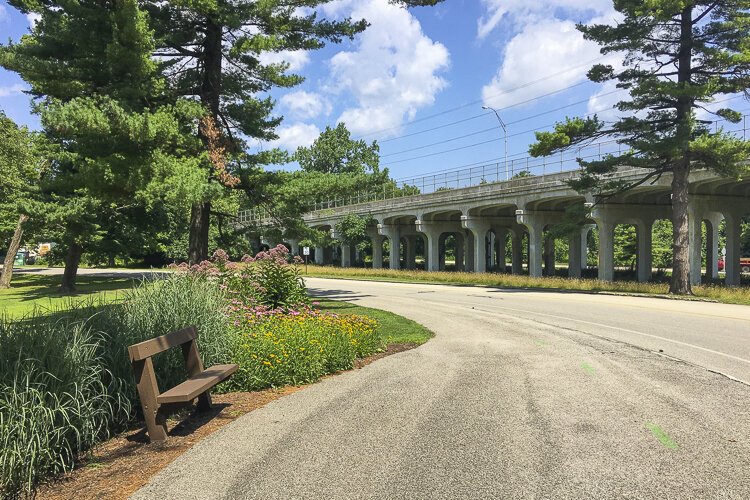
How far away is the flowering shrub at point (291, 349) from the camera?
279 inches

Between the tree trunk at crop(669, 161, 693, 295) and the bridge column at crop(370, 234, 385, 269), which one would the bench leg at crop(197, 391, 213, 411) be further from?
the bridge column at crop(370, 234, 385, 269)

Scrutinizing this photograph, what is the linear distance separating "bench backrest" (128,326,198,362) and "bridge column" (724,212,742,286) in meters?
38.5

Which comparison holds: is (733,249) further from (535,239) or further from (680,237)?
(680,237)

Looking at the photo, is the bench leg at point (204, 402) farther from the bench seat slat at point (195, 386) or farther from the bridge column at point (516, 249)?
the bridge column at point (516, 249)

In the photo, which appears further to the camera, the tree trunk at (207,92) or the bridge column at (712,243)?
the bridge column at (712,243)

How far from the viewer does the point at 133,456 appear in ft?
15.6

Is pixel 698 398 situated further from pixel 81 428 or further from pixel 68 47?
pixel 68 47

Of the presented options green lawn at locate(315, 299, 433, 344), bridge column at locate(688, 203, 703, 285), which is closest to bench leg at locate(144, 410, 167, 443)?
green lawn at locate(315, 299, 433, 344)

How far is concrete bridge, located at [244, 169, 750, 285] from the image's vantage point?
32.8 meters

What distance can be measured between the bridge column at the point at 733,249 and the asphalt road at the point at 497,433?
31.4 metres

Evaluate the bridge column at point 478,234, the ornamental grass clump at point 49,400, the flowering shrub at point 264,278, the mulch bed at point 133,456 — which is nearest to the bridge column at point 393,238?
the bridge column at point 478,234

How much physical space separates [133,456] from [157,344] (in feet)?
3.27

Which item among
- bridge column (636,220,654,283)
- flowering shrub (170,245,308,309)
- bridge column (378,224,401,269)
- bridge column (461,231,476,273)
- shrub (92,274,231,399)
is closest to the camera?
shrub (92,274,231,399)

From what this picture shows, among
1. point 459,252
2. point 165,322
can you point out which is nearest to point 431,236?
point 459,252
